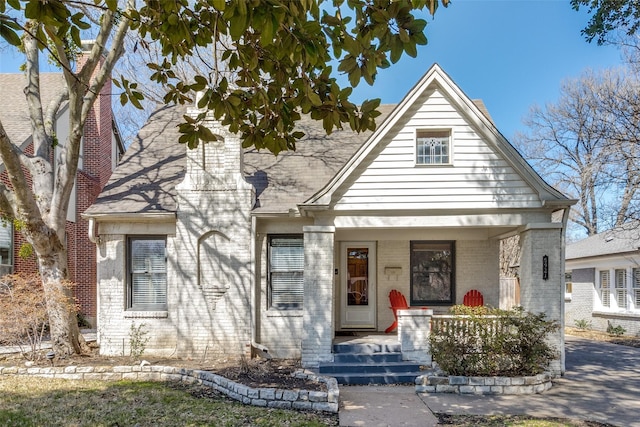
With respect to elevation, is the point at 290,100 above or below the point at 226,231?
above

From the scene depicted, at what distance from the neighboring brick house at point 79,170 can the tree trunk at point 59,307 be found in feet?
16.2

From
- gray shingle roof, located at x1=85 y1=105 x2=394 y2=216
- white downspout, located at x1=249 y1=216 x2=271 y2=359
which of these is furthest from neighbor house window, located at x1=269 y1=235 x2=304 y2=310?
gray shingle roof, located at x1=85 y1=105 x2=394 y2=216

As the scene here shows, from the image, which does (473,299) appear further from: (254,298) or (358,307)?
(254,298)

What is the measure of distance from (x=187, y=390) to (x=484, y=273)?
765cm

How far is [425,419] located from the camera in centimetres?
608

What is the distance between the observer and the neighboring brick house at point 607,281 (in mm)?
15242

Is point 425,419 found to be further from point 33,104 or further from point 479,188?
point 33,104

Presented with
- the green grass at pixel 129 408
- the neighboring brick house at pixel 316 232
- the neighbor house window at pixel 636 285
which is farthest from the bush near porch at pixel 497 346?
the neighbor house window at pixel 636 285

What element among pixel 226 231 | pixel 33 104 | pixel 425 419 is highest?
pixel 33 104

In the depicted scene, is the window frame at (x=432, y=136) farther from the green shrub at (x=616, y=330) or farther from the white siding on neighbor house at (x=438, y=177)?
the green shrub at (x=616, y=330)

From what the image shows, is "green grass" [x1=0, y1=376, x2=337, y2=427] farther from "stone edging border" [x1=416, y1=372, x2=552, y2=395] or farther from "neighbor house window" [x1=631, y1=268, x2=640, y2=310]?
"neighbor house window" [x1=631, y1=268, x2=640, y2=310]

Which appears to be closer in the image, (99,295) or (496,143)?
(496,143)

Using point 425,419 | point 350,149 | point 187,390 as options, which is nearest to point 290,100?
point 425,419

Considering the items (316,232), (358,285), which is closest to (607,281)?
(358,285)
